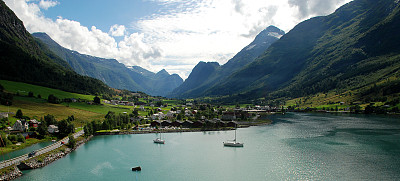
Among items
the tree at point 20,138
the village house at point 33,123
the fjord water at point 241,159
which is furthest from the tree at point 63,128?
the tree at point 20,138

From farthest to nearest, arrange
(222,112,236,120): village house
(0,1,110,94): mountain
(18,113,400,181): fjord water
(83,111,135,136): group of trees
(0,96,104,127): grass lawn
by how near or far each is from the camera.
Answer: (0,1,110,94): mountain
(222,112,236,120): village house
(0,96,104,127): grass lawn
(83,111,135,136): group of trees
(18,113,400,181): fjord water

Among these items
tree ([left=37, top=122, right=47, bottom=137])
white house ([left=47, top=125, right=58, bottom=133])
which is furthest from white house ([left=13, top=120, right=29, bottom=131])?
white house ([left=47, top=125, right=58, bottom=133])

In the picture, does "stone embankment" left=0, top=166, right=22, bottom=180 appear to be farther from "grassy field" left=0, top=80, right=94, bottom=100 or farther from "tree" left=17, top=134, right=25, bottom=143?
"grassy field" left=0, top=80, right=94, bottom=100

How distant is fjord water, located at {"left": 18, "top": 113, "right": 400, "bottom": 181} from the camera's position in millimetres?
44875

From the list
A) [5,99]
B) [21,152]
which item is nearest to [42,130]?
[21,152]

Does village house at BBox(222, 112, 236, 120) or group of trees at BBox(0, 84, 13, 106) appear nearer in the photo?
group of trees at BBox(0, 84, 13, 106)

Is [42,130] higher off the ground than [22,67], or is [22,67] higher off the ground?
[22,67]

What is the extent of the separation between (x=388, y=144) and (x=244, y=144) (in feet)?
122

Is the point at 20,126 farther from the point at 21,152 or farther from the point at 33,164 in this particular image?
the point at 33,164

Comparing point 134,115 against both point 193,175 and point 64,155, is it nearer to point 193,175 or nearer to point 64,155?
point 64,155

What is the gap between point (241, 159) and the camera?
5669 cm

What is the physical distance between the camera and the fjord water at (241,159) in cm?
4488

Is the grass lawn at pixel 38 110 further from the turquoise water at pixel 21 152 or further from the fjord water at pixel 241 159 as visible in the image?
the turquoise water at pixel 21 152

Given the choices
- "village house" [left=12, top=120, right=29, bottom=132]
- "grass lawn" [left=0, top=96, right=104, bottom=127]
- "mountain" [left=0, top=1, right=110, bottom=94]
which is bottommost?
"village house" [left=12, top=120, right=29, bottom=132]
